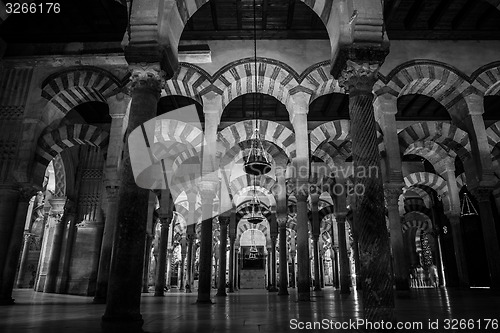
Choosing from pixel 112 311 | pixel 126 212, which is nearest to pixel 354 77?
pixel 126 212

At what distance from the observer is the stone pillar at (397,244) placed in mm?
6213

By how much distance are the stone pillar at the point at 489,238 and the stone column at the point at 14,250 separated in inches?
343

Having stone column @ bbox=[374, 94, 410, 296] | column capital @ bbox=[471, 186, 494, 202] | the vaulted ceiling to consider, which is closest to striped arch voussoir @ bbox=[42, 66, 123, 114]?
the vaulted ceiling

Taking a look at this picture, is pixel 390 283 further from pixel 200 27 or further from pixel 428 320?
pixel 200 27

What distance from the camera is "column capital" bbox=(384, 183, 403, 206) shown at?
645 centimetres

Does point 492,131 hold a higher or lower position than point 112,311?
higher

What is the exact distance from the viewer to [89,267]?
9789 millimetres

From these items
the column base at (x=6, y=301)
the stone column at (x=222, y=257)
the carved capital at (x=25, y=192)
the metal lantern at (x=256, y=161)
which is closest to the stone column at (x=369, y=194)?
the metal lantern at (x=256, y=161)

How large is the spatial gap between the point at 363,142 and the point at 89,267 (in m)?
9.08

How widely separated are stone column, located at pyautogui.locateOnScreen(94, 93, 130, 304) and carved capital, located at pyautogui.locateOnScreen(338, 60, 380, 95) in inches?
161

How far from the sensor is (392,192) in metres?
6.51

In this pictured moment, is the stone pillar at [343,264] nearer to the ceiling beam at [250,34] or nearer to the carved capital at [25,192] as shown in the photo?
the ceiling beam at [250,34]

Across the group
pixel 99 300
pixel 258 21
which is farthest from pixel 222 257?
pixel 258 21

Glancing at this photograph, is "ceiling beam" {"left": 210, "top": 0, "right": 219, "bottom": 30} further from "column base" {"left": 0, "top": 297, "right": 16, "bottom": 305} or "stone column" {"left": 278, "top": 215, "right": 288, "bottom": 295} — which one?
"column base" {"left": 0, "top": 297, "right": 16, "bottom": 305}
